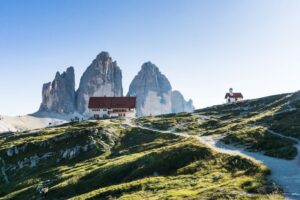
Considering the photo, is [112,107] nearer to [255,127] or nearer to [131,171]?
[255,127]

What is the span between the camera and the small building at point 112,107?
7390 inches

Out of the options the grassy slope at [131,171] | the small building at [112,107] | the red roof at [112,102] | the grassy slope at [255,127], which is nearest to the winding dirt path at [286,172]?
the grassy slope at [131,171]

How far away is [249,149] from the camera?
66.3 m

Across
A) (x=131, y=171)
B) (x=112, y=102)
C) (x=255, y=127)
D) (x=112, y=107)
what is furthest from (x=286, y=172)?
(x=112, y=102)

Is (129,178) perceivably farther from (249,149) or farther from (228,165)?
(249,149)

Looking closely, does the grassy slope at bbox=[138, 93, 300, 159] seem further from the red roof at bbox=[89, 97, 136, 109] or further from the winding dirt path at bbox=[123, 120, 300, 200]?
the red roof at bbox=[89, 97, 136, 109]

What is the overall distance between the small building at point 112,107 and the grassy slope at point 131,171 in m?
71.1

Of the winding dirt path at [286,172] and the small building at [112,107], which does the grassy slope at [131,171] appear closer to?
the winding dirt path at [286,172]

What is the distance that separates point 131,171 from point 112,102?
419 feet

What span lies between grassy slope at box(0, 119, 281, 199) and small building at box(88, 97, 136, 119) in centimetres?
7114

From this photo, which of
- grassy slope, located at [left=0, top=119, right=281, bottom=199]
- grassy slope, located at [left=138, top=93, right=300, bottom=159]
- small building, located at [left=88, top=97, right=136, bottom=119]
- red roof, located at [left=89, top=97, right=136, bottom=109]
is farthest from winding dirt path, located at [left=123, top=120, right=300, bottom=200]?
red roof, located at [left=89, top=97, right=136, bottom=109]

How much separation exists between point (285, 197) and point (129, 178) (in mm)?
29664

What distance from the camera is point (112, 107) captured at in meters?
187

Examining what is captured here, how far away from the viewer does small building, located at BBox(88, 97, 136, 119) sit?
187700 millimetres
